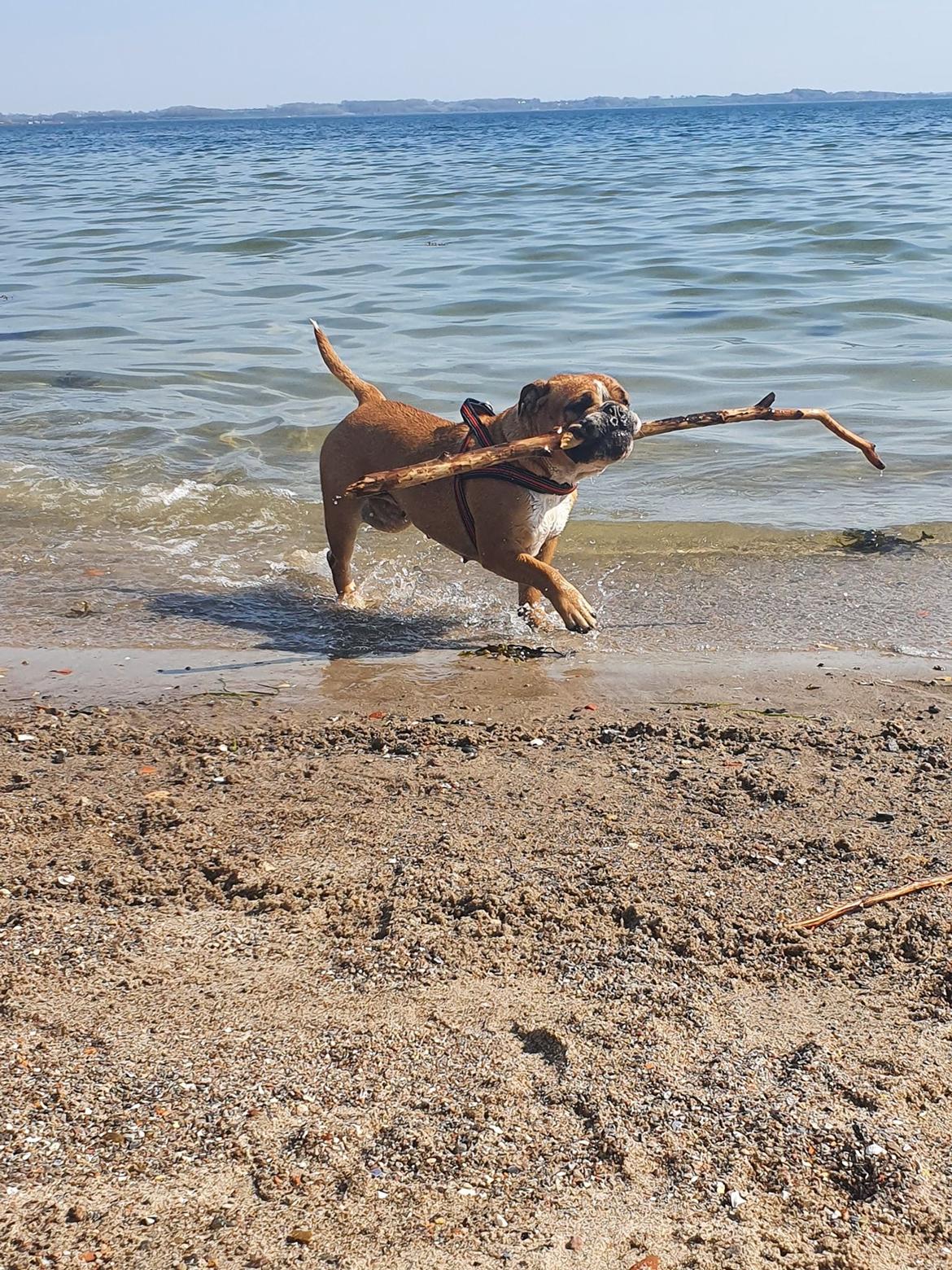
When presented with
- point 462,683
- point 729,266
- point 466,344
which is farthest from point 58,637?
point 729,266

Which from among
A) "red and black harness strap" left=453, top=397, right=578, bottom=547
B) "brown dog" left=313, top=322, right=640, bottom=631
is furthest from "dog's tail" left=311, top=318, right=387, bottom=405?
"red and black harness strap" left=453, top=397, right=578, bottom=547

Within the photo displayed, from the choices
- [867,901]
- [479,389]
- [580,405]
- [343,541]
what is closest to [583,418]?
[580,405]

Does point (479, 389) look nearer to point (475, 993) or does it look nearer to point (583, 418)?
point (583, 418)

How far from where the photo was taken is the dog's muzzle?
17.6 ft

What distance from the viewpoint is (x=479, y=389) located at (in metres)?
10.8

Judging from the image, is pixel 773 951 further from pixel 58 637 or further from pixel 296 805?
pixel 58 637

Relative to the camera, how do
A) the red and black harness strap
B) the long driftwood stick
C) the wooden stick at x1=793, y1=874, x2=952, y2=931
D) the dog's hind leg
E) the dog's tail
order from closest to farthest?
1. the wooden stick at x1=793, y1=874, x2=952, y2=931
2. the long driftwood stick
3. the red and black harness strap
4. the dog's hind leg
5. the dog's tail

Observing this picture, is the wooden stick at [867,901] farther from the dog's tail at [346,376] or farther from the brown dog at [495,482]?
the dog's tail at [346,376]

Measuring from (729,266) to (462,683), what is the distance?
41.2 ft

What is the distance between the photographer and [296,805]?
3.80 m

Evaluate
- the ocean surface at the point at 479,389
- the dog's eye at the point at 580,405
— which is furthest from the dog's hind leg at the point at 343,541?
the dog's eye at the point at 580,405

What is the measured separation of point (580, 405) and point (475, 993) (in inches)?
124

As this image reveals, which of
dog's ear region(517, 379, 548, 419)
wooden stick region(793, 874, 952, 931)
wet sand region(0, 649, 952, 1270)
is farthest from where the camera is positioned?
dog's ear region(517, 379, 548, 419)

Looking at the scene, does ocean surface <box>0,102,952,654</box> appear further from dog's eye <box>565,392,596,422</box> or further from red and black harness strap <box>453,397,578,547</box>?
dog's eye <box>565,392,596,422</box>
